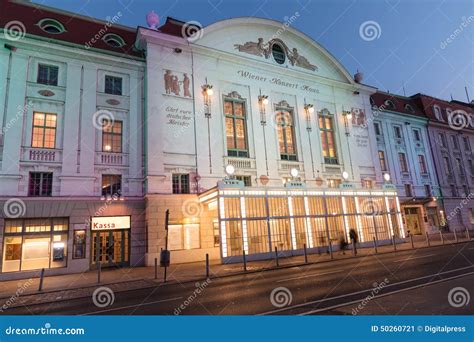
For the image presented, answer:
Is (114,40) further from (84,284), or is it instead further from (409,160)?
(409,160)

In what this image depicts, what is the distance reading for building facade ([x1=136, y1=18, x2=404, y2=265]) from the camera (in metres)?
20.0

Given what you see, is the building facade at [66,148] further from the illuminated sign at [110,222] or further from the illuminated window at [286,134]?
the illuminated window at [286,134]

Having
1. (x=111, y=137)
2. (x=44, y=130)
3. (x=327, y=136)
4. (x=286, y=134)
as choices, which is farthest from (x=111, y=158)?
(x=327, y=136)

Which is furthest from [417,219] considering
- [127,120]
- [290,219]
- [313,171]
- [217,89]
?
[127,120]

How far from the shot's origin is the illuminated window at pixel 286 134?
1031 inches

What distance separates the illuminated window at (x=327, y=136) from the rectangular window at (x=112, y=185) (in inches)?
732

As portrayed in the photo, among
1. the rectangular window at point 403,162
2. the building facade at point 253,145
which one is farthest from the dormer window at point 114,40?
the rectangular window at point 403,162

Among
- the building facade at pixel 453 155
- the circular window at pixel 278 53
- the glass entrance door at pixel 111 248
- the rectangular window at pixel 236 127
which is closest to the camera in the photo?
the glass entrance door at pixel 111 248

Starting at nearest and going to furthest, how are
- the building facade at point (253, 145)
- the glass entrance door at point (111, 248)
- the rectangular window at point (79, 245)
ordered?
the rectangular window at point (79, 245) → the glass entrance door at point (111, 248) → the building facade at point (253, 145)

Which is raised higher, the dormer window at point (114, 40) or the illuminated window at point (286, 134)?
the dormer window at point (114, 40)

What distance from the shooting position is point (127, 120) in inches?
827

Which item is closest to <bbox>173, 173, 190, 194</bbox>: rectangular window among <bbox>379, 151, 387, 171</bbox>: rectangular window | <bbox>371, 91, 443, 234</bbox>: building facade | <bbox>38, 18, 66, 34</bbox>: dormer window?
<bbox>38, 18, 66, 34</bbox>: dormer window

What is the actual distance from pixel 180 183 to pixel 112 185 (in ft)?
14.8

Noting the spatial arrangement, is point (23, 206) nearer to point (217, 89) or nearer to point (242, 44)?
point (217, 89)
